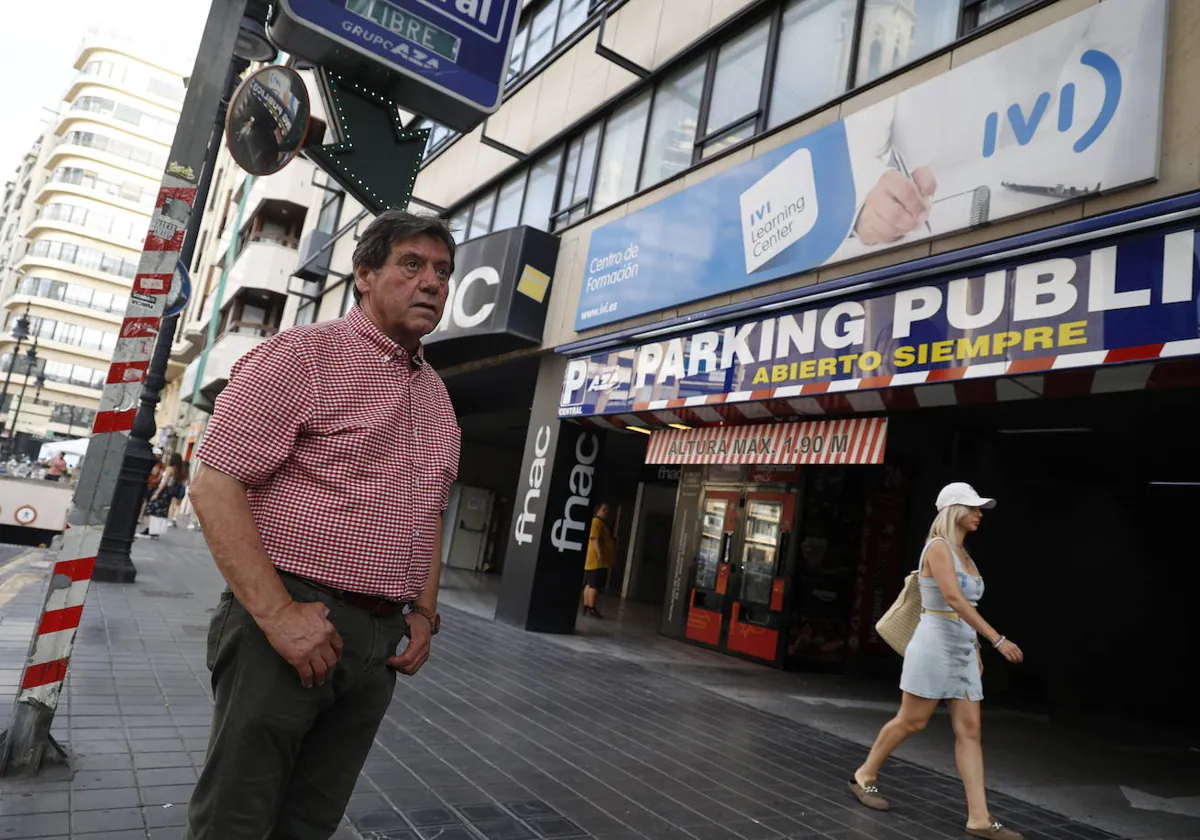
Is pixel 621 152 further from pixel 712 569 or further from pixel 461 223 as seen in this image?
pixel 712 569

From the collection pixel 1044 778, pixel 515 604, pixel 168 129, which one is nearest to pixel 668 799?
pixel 1044 778

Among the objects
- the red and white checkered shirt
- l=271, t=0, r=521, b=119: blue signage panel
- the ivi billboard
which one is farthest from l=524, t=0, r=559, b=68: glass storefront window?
the red and white checkered shirt

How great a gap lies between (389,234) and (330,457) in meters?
0.66

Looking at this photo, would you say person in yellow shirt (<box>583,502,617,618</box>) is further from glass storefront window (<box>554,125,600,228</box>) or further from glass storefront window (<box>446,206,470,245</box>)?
glass storefront window (<box>446,206,470,245</box>)

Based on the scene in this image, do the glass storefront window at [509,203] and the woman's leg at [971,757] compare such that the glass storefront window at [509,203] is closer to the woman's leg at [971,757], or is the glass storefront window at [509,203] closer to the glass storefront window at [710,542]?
the glass storefront window at [710,542]

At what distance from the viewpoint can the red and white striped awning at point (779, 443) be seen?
7121 mm

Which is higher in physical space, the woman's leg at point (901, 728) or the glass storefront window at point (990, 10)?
the glass storefront window at point (990, 10)

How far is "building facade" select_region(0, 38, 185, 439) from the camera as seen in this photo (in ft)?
229

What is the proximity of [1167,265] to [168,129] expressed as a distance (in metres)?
90.4

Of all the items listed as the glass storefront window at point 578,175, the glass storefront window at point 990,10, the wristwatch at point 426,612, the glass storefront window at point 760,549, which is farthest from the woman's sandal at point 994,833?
the glass storefront window at point 578,175

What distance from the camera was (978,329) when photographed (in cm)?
569

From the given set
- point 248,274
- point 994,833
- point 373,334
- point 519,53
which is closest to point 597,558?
point 994,833

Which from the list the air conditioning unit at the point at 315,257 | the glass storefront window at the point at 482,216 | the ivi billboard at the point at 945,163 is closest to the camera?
the ivi billboard at the point at 945,163

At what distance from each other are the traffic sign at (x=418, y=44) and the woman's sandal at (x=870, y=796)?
14.7ft
